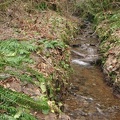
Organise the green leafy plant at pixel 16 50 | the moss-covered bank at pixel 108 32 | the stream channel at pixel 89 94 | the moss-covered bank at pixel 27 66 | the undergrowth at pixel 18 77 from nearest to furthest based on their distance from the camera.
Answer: the undergrowth at pixel 18 77, the moss-covered bank at pixel 27 66, the green leafy plant at pixel 16 50, the stream channel at pixel 89 94, the moss-covered bank at pixel 108 32

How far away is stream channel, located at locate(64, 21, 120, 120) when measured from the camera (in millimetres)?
6637

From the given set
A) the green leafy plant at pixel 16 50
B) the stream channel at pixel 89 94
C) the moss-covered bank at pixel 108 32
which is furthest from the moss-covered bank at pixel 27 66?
the moss-covered bank at pixel 108 32

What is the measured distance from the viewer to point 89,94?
7684 mm

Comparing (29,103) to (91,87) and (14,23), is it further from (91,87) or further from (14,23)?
(14,23)

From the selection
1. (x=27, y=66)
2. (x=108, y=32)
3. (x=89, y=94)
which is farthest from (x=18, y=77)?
(x=108, y=32)

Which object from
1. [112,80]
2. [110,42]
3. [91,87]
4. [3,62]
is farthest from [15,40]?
[110,42]

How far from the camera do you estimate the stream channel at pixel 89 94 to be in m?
6.64

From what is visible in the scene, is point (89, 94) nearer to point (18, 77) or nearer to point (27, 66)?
point (27, 66)

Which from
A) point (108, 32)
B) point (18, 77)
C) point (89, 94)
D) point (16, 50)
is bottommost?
point (89, 94)

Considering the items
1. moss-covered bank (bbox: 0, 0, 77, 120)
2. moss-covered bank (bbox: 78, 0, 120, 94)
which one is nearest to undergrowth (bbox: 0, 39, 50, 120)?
moss-covered bank (bbox: 0, 0, 77, 120)

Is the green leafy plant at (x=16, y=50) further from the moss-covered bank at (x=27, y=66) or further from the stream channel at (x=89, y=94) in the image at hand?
the stream channel at (x=89, y=94)

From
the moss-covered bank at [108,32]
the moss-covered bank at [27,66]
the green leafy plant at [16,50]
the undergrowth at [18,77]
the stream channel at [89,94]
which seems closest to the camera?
the undergrowth at [18,77]

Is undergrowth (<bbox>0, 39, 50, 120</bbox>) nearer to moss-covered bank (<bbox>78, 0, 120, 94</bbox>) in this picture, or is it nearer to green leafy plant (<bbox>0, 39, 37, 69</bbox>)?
green leafy plant (<bbox>0, 39, 37, 69</bbox>)

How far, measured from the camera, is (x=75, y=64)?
1006 cm
